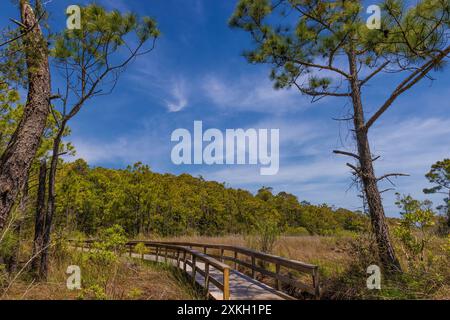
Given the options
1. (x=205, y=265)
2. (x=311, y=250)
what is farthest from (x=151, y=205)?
(x=205, y=265)

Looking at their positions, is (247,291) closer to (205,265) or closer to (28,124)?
(205,265)

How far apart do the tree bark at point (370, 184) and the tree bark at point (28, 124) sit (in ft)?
22.6

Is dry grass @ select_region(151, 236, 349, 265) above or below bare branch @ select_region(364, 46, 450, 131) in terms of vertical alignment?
below

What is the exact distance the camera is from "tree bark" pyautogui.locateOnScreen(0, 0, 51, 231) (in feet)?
17.9

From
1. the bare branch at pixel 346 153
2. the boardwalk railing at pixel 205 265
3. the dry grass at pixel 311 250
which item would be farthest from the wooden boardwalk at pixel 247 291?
the bare branch at pixel 346 153

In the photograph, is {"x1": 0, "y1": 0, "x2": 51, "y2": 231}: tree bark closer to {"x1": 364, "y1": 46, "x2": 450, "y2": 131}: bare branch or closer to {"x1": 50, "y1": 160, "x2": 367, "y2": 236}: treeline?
{"x1": 364, "y1": 46, "x2": 450, "y2": 131}: bare branch

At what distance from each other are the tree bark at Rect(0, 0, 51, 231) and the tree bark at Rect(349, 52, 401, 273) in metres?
6.88

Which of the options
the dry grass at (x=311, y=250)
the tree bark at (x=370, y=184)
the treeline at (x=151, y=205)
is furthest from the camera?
the treeline at (x=151, y=205)

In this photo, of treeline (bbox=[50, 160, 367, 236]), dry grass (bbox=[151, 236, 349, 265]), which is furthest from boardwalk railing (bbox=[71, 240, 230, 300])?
treeline (bbox=[50, 160, 367, 236])

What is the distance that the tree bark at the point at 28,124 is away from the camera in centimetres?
545

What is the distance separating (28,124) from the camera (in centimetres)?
593

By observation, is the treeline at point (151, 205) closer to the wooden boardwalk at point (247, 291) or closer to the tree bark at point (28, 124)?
the tree bark at point (28, 124)

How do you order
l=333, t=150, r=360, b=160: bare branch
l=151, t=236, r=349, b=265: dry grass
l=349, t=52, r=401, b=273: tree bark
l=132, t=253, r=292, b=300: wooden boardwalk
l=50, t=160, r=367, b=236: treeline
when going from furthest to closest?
l=50, t=160, r=367, b=236: treeline → l=151, t=236, r=349, b=265: dry grass → l=333, t=150, r=360, b=160: bare branch → l=349, t=52, r=401, b=273: tree bark → l=132, t=253, r=292, b=300: wooden boardwalk
